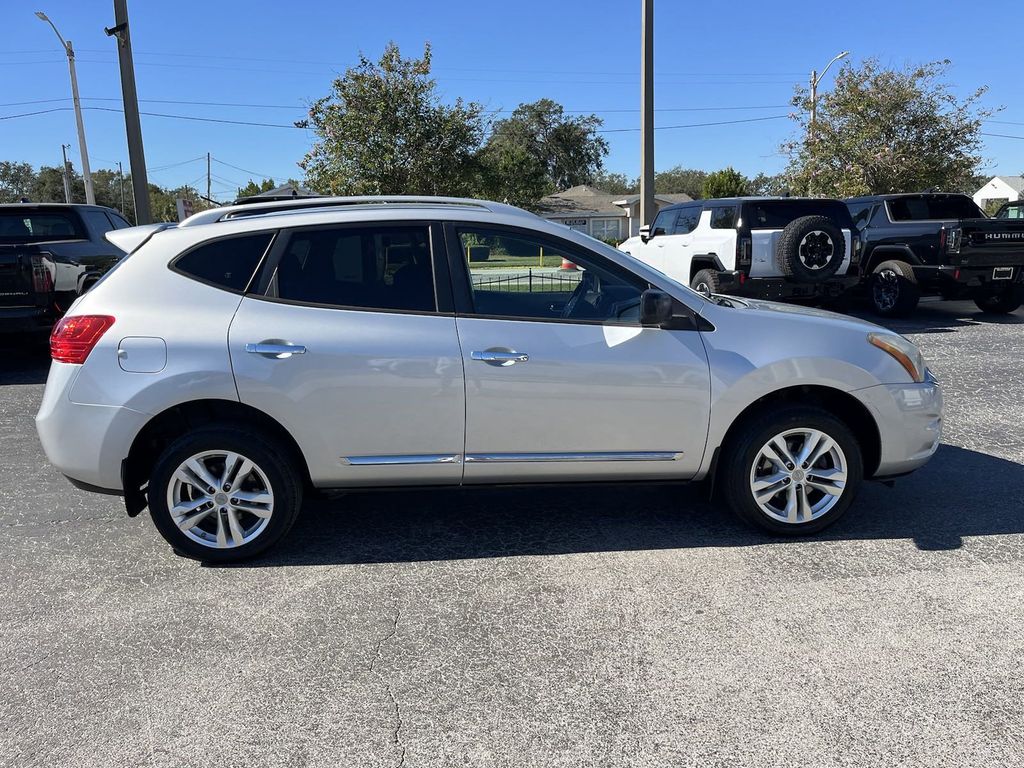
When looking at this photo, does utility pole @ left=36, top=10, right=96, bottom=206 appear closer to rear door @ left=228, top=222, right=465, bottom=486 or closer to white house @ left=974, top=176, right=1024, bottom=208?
rear door @ left=228, top=222, right=465, bottom=486

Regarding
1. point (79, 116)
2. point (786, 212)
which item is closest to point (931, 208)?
point (786, 212)

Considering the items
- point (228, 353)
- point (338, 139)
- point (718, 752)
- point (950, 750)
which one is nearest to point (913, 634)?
point (950, 750)

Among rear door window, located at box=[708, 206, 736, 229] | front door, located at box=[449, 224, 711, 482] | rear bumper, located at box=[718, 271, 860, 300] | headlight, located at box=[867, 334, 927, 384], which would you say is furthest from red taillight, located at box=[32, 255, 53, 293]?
rear door window, located at box=[708, 206, 736, 229]

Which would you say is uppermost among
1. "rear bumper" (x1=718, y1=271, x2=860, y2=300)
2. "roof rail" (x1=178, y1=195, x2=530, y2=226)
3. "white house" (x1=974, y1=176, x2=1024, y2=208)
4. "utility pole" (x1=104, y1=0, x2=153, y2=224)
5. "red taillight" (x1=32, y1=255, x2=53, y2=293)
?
"white house" (x1=974, y1=176, x2=1024, y2=208)

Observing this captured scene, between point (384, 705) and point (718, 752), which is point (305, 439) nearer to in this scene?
point (384, 705)

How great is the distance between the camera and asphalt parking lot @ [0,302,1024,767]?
8.64ft

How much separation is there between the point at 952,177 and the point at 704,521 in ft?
76.1

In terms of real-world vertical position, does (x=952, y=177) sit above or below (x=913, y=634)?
above

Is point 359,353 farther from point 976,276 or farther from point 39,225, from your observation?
point 976,276

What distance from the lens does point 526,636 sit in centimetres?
329

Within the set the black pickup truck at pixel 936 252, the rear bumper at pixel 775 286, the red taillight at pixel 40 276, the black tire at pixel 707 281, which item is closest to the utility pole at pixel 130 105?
the red taillight at pixel 40 276

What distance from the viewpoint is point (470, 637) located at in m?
3.28

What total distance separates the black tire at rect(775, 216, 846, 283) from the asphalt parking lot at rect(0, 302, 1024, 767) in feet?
20.1

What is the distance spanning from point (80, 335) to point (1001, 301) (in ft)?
44.4
